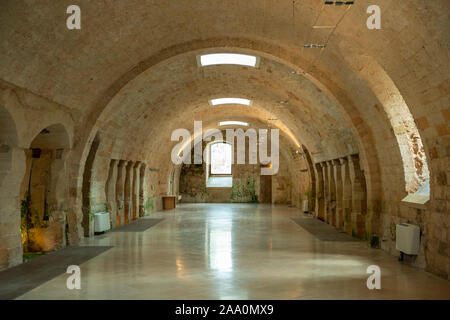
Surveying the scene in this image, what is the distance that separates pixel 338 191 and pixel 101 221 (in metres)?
7.48

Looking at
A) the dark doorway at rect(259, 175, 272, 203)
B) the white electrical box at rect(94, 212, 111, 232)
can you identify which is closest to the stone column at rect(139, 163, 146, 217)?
the white electrical box at rect(94, 212, 111, 232)

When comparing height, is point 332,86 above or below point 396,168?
above

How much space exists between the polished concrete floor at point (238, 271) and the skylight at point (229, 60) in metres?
4.86

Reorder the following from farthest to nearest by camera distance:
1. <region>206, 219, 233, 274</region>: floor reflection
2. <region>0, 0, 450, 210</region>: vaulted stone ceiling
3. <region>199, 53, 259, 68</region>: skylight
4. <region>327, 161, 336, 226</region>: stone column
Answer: <region>327, 161, 336, 226</region>: stone column → <region>199, 53, 259, 68</region>: skylight → <region>206, 219, 233, 274</region>: floor reflection → <region>0, 0, 450, 210</region>: vaulted stone ceiling

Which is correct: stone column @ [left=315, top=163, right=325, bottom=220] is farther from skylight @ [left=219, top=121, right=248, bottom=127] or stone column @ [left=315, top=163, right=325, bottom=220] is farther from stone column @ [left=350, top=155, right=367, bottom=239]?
skylight @ [left=219, top=121, right=248, bottom=127]

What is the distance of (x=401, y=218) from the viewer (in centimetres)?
873

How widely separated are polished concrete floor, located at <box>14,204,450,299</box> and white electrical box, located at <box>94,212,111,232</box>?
463mm

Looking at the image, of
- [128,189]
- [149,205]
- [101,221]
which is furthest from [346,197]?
[149,205]

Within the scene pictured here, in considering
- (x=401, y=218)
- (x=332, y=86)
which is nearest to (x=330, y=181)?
(x=332, y=86)

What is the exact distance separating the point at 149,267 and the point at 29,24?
4.48m

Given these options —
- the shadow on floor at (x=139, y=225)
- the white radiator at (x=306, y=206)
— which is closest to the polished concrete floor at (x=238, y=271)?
the shadow on floor at (x=139, y=225)

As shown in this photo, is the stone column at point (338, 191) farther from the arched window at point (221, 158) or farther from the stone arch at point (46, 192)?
the arched window at point (221, 158)

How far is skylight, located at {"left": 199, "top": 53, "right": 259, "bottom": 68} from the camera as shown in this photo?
11867 mm
